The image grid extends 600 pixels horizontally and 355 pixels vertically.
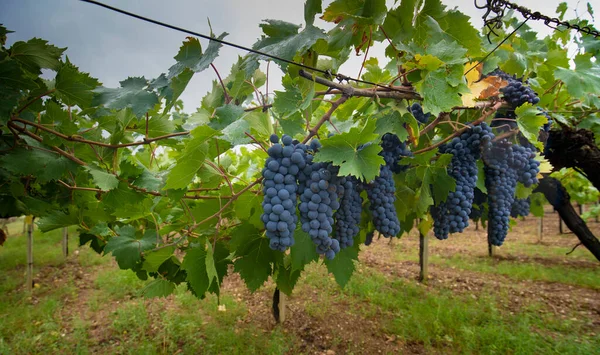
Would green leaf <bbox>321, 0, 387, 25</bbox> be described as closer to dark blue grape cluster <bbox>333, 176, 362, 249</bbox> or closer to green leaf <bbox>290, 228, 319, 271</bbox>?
dark blue grape cluster <bbox>333, 176, 362, 249</bbox>

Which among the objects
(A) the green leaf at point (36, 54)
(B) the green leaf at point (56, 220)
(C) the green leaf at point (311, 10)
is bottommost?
(B) the green leaf at point (56, 220)

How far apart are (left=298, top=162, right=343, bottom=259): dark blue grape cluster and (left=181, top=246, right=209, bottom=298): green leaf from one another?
736 mm

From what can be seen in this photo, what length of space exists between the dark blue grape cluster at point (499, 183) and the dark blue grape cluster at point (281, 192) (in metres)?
1.29

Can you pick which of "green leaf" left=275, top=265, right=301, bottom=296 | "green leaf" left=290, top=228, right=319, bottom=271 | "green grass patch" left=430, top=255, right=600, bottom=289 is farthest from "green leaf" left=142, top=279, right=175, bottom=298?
"green grass patch" left=430, top=255, right=600, bottom=289

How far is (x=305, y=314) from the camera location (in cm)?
570

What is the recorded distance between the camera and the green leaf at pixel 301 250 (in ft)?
5.68

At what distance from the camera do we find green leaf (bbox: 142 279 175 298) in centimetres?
222

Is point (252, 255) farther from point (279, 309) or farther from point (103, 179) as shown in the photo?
point (279, 309)

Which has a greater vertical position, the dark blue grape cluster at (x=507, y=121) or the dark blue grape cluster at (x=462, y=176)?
the dark blue grape cluster at (x=507, y=121)

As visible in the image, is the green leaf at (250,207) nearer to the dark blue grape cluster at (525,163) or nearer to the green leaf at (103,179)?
the green leaf at (103,179)

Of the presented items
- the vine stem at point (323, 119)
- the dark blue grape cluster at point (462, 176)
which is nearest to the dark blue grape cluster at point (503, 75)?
the dark blue grape cluster at point (462, 176)

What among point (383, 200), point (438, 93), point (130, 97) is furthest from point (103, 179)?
point (438, 93)

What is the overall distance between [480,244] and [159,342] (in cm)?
1010

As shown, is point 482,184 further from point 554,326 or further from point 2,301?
point 2,301
